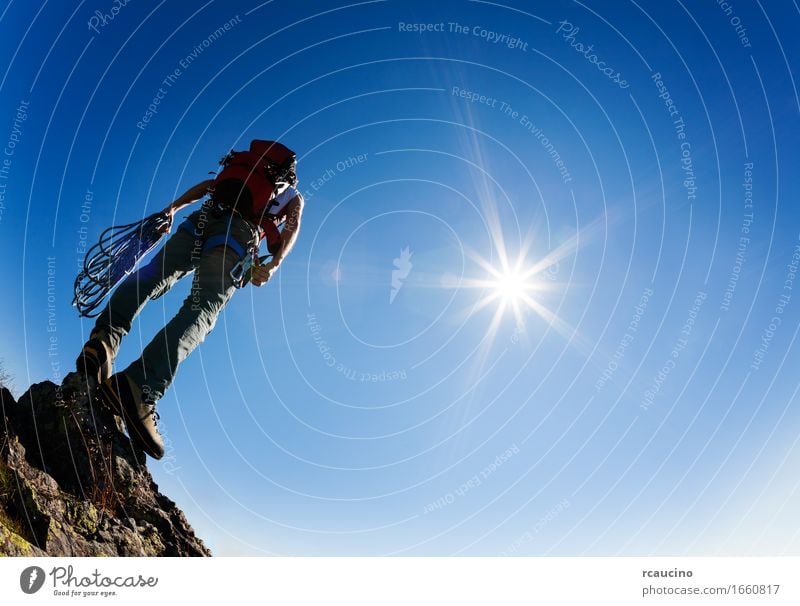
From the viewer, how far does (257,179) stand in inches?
205

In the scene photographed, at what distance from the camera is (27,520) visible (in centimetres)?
345

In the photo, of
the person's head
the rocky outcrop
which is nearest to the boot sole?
the rocky outcrop

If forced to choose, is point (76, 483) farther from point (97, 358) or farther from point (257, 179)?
point (257, 179)

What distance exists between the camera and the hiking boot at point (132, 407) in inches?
161

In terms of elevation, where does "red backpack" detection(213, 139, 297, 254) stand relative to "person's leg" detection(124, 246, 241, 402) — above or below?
above

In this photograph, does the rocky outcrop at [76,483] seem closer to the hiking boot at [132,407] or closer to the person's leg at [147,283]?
the hiking boot at [132,407]

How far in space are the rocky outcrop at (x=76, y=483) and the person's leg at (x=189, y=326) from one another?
1.93 ft

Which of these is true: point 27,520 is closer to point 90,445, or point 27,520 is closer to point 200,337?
point 90,445
